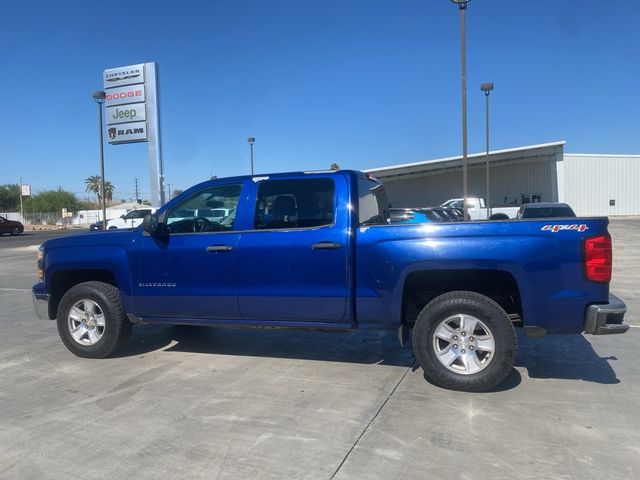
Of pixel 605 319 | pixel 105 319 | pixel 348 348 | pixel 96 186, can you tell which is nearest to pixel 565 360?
pixel 605 319

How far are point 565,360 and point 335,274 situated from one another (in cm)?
273

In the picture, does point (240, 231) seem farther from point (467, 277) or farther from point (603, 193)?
point (603, 193)

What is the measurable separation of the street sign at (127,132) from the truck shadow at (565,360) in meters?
17.8

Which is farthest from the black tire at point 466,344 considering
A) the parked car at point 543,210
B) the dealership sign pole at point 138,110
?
the dealership sign pole at point 138,110

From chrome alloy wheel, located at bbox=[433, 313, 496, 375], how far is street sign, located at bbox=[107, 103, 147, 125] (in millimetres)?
18668

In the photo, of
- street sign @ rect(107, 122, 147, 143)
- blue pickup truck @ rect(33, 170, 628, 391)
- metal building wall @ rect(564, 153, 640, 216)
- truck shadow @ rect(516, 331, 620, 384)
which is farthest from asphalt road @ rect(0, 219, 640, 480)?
metal building wall @ rect(564, 153, 640, 216)

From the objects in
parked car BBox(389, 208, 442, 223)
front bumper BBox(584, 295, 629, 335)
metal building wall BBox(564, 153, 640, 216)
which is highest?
metal building wall BBox(564, 153, 640, 216)

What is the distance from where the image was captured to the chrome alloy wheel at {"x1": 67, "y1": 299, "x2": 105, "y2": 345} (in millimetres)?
5852

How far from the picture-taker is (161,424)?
13.3 feet

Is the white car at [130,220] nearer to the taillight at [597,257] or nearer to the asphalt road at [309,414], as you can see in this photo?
the asphalt road at [309,414]

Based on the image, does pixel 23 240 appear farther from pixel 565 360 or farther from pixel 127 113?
pixel 565 360

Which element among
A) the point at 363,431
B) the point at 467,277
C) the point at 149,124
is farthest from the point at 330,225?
the point at 149,124

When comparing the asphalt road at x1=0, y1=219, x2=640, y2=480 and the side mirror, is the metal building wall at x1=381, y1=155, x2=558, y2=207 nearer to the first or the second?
the asphalt road at x1=0, y1=219, x2=640, y2=480

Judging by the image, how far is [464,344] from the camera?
4.65 m
